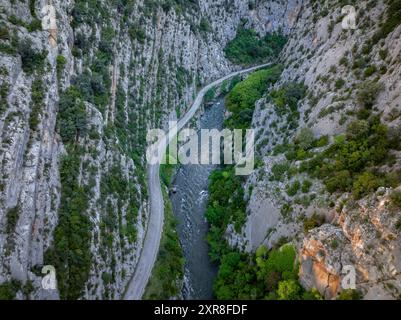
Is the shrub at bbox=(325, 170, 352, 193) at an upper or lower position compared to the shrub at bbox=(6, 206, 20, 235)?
upper

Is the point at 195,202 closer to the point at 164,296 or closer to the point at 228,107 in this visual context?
the point at 164,296

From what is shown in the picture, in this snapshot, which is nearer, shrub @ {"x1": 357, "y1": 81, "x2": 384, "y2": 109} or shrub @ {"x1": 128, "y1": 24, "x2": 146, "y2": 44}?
shrub @ {"x1": 357, "y1": 81, "x2": 384, "y2": 109}

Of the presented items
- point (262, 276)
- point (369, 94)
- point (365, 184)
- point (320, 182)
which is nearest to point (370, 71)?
point (369, 94)

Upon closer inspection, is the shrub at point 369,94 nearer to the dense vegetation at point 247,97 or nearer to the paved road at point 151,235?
the dense vegetation at point 247,97

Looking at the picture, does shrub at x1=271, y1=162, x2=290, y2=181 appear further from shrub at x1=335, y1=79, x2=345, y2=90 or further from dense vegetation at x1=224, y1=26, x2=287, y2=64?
dense vegetation at x1=224, y1=26, x2=287, y2=64

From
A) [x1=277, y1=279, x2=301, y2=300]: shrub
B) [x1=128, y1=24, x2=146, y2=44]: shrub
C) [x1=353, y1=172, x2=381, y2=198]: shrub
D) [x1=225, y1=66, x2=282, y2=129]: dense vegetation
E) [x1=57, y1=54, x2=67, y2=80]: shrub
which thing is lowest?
[x1=277, y1=279, x2=301, y2=300]: shrub

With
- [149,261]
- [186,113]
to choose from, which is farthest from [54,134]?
[186,113]

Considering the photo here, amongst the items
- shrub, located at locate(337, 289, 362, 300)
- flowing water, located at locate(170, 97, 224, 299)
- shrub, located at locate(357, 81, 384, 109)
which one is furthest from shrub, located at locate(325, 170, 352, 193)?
flowing water, located at locate(170, 97, 224, 299)
